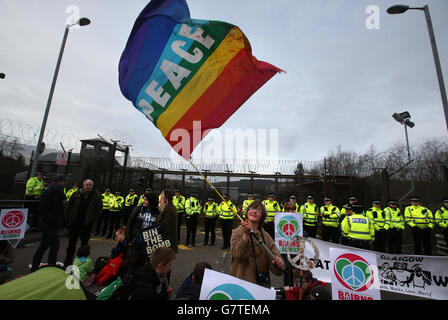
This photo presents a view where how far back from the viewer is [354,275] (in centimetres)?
269

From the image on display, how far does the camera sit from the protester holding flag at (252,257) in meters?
2.25

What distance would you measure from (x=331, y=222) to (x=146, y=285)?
7.86m

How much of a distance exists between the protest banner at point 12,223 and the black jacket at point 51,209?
6.47 feet

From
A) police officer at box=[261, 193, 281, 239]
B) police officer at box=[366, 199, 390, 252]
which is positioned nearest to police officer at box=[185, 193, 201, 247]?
police officer at box=[261, 193, 281, 239]

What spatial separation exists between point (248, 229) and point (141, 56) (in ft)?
10.5

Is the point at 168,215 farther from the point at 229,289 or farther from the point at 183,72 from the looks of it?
the point at 183,72

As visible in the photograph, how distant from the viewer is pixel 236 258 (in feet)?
7.69

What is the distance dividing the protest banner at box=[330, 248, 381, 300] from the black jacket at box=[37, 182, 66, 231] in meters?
5.24

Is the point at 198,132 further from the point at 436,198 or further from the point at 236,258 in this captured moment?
the point at 436,198

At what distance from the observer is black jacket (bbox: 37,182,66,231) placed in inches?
168

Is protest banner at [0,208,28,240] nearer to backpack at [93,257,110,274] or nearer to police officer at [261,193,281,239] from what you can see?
backpack at [93,257,110,274]

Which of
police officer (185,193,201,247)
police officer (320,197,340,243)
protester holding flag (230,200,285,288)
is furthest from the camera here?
police officer (185,193,201,247)
